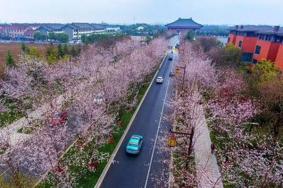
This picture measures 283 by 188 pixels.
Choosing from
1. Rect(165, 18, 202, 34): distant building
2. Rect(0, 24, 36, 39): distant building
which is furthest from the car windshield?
Rect(165, 18, 202, 34): distant building

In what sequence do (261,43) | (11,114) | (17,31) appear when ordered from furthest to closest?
1. (17,31)
2. (261,43)
3. (11,114)

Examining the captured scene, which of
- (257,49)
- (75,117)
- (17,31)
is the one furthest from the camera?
(17,31)

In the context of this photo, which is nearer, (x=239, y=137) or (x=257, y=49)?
(x=239, y=137)

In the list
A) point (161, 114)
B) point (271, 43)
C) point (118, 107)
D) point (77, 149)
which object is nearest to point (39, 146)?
point (77, 149)

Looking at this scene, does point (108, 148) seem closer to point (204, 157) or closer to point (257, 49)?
point (204, 157)

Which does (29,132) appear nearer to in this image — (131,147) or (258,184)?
(131,147)

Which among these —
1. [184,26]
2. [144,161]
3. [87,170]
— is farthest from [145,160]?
[184,26]

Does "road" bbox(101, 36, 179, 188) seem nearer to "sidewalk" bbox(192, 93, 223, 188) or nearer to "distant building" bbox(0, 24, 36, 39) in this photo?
"sidewalk" bbox(192, 93, 223, 188)
